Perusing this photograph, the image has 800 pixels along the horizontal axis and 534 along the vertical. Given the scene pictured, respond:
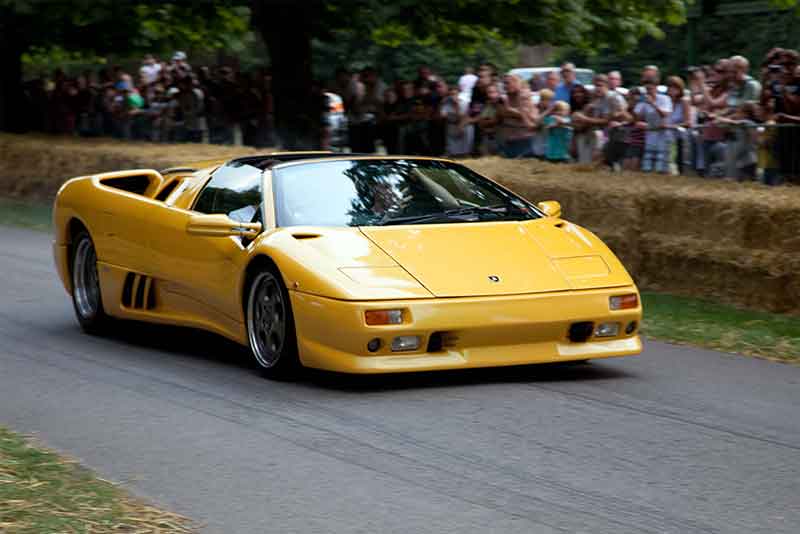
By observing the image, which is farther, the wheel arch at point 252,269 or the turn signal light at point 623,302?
the wheel arch at point 252,269

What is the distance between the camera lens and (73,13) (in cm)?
2008

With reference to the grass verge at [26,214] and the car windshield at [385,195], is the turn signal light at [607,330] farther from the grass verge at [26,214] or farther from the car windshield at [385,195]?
the grass verge at [26,214]

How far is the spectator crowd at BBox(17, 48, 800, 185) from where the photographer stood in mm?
13016

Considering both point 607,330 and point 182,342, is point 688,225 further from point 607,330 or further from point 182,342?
point 182,342

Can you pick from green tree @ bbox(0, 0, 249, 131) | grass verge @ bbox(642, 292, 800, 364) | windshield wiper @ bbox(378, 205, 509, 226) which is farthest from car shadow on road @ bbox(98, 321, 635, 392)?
green tree @ bbox(0, 0, 249, 131)

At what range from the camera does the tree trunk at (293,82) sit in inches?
827

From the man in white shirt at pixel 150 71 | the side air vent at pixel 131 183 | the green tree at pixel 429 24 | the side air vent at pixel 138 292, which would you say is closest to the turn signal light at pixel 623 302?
the side air vent at pixel 138 292

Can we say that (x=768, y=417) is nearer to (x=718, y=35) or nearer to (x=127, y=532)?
(x=127, y=532)

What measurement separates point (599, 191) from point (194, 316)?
16.4 feet

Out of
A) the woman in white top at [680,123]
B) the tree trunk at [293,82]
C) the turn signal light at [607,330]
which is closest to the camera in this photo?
the turn signal light at [607,330]

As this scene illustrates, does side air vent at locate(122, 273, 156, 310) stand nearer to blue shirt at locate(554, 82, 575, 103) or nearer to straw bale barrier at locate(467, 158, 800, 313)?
straw bale barrier at locate(467, 158, 800, 313)

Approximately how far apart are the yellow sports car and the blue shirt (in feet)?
25.9

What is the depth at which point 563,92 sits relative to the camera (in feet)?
55.8

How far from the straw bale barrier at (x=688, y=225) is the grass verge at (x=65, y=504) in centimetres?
667
